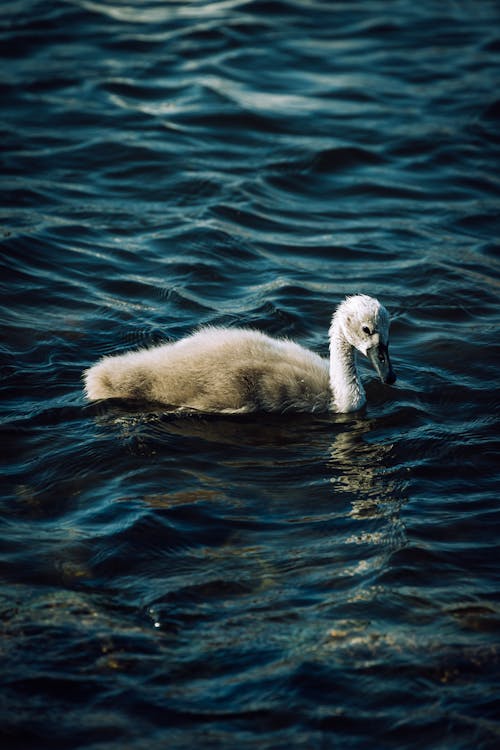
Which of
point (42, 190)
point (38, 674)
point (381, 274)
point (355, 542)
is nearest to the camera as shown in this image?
point (38, 674)

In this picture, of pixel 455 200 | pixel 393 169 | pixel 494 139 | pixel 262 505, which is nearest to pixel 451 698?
pixel 262 505

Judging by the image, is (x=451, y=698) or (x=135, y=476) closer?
(x=451, y=698)

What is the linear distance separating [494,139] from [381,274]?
3832 millimetres

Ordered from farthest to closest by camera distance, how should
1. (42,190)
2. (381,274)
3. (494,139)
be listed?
(494,139), (42,190), (381,274)

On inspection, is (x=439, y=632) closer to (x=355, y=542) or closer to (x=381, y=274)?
(x=355, y=542)

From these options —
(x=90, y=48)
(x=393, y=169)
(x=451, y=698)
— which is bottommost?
(x=451, y=698)

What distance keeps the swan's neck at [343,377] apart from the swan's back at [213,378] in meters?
0.13

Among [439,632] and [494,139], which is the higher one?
[494,139]

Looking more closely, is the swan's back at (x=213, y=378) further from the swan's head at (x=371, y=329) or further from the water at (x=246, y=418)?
the swan's head at (x=371, y=329)

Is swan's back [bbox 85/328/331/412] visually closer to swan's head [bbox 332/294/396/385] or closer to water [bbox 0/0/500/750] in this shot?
water [bbox 0/0/500/750]

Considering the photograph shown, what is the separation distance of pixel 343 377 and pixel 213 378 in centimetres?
90

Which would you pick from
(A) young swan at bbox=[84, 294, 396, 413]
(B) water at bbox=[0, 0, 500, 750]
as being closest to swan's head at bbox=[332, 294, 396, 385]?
(A) young swan at bbox=[84, 294, 396, 413]

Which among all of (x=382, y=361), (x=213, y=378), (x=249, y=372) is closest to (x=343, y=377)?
(x=382, y=361)

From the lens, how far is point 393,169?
11562mm
